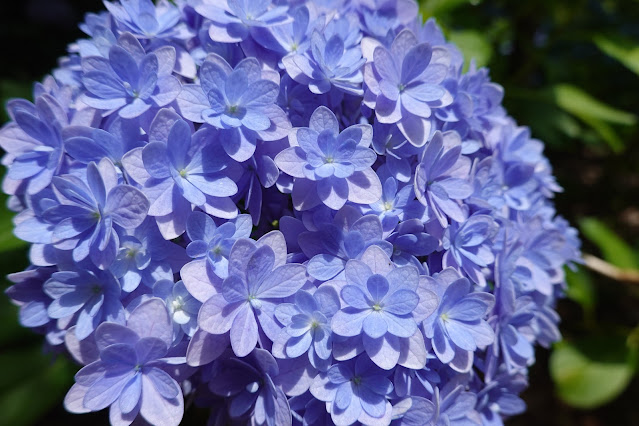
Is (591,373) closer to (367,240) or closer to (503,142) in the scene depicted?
(503,142)

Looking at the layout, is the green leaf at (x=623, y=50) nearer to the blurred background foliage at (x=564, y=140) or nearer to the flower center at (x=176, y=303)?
the blurred background foliage at (x=564, y=140)

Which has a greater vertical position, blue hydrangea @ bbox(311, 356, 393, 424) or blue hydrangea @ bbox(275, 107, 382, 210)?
blue hydrangea @ bbox(275, 107, 382, 210)

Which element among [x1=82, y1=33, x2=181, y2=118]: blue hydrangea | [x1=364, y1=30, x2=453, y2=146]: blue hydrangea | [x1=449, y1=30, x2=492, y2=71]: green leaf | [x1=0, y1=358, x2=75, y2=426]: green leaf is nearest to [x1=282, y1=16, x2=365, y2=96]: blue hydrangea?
[x1=364, y1=30, x2=453, y2=146]: blue hydrangea

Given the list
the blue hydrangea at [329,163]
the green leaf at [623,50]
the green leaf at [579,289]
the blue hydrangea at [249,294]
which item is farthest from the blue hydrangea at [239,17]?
the green leaf at [579,289]

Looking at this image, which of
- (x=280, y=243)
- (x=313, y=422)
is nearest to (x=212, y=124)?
(x=280, y=243)

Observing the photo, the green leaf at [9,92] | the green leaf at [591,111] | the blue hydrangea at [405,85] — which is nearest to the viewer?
the blue hydrangea at [405,85]

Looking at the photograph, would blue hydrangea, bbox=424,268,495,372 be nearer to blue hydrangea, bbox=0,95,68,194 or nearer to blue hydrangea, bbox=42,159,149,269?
blue hydrangea, bbox=42,159,149,269

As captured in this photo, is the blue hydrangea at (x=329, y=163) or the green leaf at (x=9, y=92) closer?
the blue hydrangea at (x=329, y=163)
